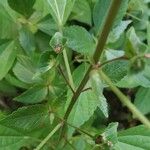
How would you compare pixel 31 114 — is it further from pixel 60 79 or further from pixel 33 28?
pixel 33 28

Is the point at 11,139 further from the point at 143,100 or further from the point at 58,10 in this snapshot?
the point at 143,100

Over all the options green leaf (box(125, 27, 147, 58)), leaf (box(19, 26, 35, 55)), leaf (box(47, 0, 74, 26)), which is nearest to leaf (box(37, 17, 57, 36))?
leaf (box(19, 26, 35, 55))

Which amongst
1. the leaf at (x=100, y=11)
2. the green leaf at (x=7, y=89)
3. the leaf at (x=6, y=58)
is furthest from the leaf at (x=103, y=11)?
the green leaf at (x=7, y=89)

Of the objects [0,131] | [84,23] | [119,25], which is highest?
[119,25]

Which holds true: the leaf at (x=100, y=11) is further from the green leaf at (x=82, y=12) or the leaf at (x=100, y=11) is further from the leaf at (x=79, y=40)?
the green leaf at (x=82, y=12)

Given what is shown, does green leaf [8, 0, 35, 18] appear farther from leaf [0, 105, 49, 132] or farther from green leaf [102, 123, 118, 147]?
green leaf [102, 123, 118, 147]

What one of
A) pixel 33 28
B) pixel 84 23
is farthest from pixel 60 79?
pixel 84 23
